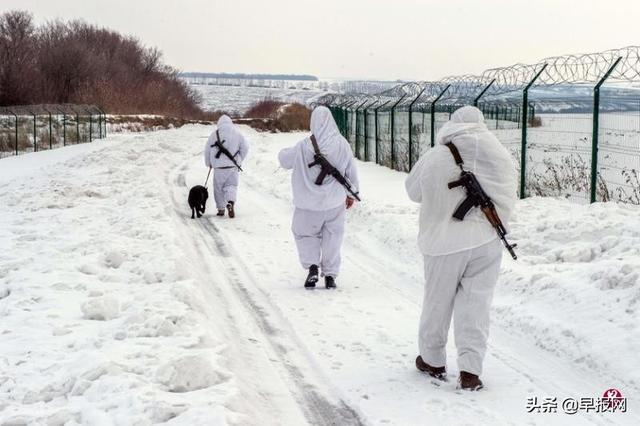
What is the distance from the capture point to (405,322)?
6.83 meters

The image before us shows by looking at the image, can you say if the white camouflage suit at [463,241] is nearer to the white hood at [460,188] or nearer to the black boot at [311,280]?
the white hood at [460,188]

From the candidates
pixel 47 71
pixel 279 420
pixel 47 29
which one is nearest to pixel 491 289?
pixel 279 420

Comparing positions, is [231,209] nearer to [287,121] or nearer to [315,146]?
[315,146]

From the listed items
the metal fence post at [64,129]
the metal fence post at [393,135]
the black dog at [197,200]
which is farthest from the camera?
the metal fence post at [64,129]

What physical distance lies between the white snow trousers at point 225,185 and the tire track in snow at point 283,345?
261cm

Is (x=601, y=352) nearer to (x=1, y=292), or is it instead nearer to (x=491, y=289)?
(x=491, y=289)

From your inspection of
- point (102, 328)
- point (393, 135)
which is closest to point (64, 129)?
point (393, 135)

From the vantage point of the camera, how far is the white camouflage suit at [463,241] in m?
5.00

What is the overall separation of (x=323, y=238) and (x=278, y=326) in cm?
186

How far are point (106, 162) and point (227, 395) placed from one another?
18.7 meters

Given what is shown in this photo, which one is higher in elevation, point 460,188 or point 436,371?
point 460,188

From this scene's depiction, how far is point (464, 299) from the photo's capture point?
5.04 m

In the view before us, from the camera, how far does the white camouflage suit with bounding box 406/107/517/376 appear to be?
5004 millimetres

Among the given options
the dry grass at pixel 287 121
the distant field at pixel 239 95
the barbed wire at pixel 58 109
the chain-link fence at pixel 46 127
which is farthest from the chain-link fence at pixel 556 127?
the distant field at pixel 239 95
